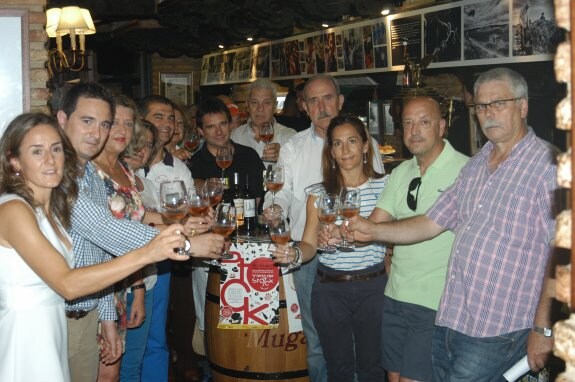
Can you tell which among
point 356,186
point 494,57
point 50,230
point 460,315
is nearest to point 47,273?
point 50,230

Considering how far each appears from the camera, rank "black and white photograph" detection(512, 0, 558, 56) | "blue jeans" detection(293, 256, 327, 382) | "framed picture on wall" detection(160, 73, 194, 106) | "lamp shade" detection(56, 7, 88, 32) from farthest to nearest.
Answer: "framed picture on wall" detection(160, 73, 194, 106)
"lamp shade" detection(56, 7, 88, 32)
"black and white photograph" detection(512, 0, 558, 56)
"blue jeans" detection(293, 256, 327, 382)

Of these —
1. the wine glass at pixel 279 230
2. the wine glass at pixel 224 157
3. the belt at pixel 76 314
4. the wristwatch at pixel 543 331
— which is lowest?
the wristwatch at pixel 543 331

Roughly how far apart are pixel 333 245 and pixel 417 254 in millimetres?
409

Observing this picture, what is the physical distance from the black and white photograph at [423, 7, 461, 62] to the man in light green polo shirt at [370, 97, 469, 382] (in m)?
3.23

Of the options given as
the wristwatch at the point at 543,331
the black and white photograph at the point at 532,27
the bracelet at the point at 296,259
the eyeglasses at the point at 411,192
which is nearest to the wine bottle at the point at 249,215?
the bracelet at the point at 296,259

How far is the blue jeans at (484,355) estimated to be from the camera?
2957 mm

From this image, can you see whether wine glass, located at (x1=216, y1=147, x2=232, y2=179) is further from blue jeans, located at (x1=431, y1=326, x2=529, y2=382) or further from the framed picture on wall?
the framed picture on wall

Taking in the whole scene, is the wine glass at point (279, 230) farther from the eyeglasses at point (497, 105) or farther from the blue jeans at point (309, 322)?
the eyeglasses at point (497, 105)

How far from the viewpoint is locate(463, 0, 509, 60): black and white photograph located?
599cm

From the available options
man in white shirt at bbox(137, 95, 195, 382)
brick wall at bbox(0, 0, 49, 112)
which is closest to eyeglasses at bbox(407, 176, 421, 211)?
man in white shirt at bbox(137, 95, 195, 382)

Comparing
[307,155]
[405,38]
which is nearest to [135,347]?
[307,155]

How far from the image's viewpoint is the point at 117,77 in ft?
57.7

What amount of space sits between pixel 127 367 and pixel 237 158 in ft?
5.92

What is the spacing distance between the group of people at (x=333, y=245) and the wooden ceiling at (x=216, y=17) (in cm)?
281
